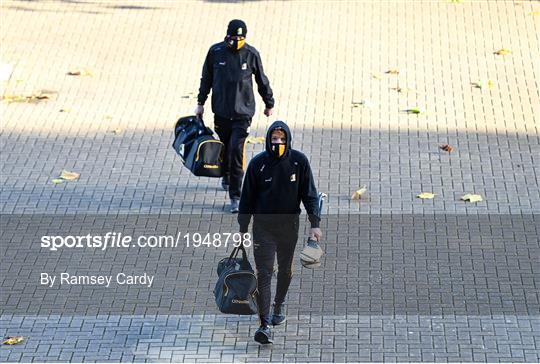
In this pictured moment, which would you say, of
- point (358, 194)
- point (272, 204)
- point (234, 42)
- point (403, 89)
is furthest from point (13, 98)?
point (272, 204)

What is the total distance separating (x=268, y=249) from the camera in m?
10.1

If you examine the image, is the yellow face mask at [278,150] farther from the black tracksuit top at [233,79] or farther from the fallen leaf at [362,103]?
the fallen leaf at [362,103]

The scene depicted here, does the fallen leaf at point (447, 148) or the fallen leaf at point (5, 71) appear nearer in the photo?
the fallen leaf at point (447, 148)

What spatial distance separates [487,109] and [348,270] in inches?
188

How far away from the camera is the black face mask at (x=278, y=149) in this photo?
9914 mm

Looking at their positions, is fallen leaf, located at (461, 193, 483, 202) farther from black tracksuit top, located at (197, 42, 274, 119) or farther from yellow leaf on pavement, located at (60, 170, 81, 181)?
yellow leaf on pavement, located at (60, 170, 81, 181)

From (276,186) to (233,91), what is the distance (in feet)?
8.60

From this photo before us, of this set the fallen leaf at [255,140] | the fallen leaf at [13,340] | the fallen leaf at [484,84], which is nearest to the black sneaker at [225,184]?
the fallen leaf at [255,140]

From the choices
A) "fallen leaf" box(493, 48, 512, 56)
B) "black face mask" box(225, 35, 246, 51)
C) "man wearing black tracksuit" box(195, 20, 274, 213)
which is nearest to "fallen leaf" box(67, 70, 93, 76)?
"man wearing black tracksuit" box(195, 20, 274, 213)

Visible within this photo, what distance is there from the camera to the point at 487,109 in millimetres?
15531

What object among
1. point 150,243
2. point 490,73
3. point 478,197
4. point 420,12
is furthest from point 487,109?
point 150,243

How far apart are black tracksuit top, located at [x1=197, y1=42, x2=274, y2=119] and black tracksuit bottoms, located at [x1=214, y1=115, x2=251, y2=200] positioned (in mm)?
96

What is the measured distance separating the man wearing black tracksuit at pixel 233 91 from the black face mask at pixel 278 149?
256 cm

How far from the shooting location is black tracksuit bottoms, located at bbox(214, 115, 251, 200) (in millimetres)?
12570
